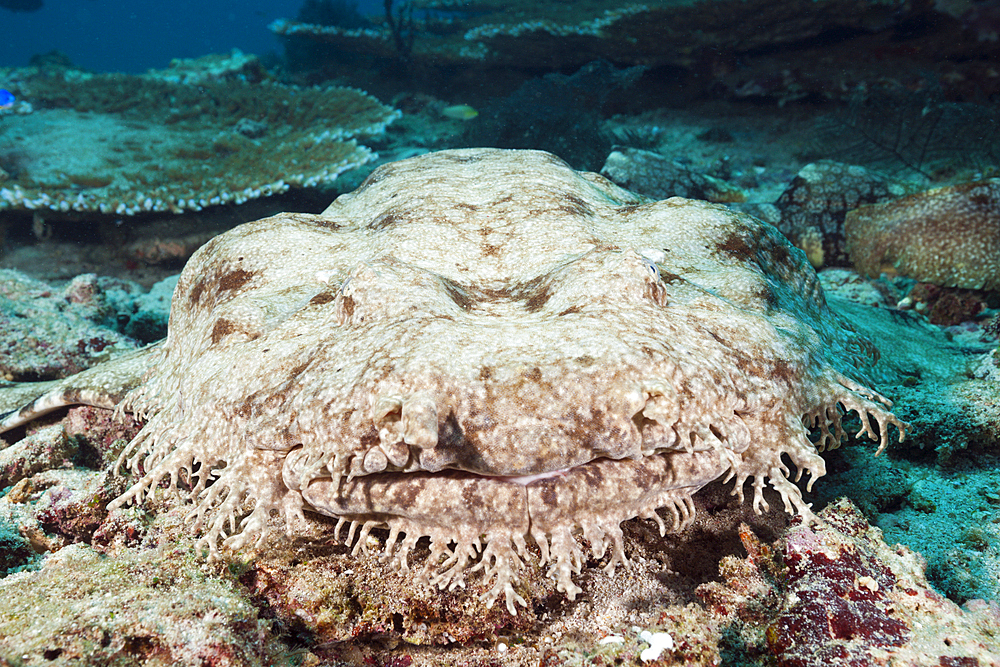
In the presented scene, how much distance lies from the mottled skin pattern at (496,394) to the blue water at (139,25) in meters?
114

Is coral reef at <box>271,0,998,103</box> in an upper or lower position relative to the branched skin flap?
upper

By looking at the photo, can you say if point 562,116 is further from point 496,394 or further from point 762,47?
point 496,394

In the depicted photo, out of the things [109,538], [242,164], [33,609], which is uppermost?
[242,164]

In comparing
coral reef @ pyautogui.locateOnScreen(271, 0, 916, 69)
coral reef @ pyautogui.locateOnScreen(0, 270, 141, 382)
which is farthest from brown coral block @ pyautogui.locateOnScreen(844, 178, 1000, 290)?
coral reef @ pyautogui.locateOnScreen(271, 0, 916, 69)

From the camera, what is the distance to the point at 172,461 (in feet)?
7.57

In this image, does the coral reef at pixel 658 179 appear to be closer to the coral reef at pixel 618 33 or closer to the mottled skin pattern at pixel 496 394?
the mottled skin pattern at pixel 496 394

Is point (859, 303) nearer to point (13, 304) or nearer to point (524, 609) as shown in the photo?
point (524, 609)

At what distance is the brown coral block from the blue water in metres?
113

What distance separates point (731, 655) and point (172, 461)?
7.47 feet

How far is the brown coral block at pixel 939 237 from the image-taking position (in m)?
5.32

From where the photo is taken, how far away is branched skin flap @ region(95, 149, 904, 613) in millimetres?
1858

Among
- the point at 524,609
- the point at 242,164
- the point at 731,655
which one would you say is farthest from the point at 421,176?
the point at 242,164

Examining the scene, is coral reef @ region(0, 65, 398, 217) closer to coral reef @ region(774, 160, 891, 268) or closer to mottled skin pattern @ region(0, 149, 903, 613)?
mottled skin pattern @ region(0, 149, 903, 613)

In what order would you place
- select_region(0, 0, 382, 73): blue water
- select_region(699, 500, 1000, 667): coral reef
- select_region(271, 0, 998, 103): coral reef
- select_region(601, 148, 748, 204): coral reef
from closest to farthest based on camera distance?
select_region(699, 500, 1000, 667): coral reef → select_region(601, 148, 748, 204): coral reef → select_region(271, 0, 998, 103): coral reef → select_region(0, 0, 382, 73): blue water
